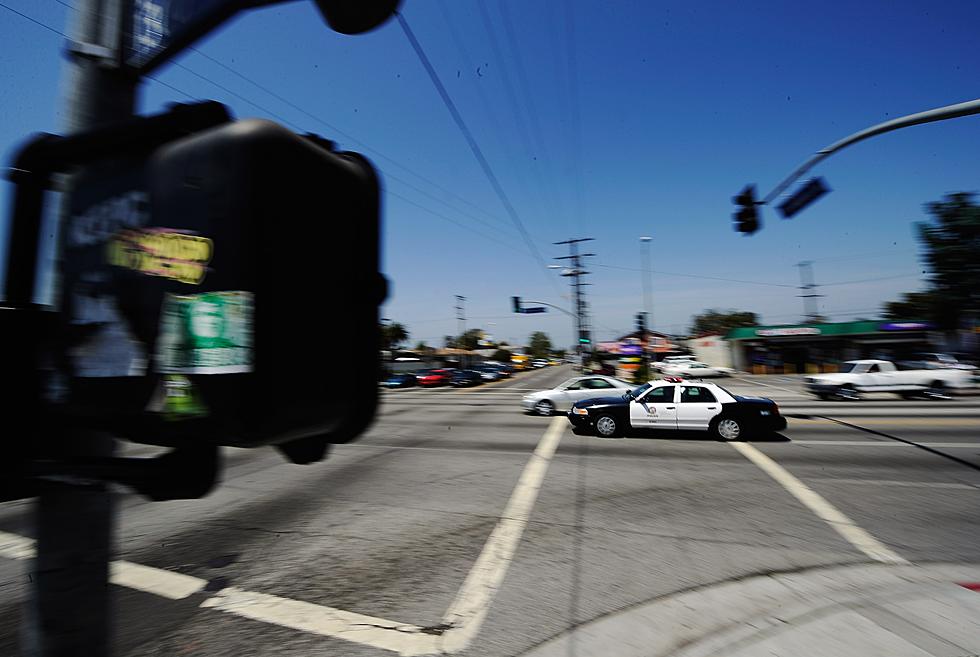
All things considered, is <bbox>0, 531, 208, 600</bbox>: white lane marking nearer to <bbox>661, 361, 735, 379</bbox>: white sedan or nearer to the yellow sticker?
the yellow sticker

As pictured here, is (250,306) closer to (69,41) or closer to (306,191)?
(306,191)

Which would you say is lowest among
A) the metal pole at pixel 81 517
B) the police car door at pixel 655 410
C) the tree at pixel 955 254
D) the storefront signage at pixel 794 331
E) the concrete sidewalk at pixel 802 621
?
the concrete sidewalk at pixel 802 621

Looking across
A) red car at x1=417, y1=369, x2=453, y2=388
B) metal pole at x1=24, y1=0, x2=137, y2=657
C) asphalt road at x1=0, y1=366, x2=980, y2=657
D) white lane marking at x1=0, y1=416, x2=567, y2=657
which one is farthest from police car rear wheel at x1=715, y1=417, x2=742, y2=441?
red car at x1=417, y1=369, x2=453, y2=388

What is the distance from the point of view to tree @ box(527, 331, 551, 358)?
18162 centimetres

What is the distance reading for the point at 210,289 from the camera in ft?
2.65

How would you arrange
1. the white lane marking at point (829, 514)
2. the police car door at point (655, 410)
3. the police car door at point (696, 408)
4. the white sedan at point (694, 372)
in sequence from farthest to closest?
the white sedan at point (694, 372) < the police car door at point (655, 410) < the police car door at point (696, 408) < the white lane marking at point (829, 514)

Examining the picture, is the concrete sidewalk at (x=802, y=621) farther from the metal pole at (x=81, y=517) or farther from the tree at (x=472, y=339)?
the tree at (x=472, y=339)

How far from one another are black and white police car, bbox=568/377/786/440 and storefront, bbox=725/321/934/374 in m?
38.7

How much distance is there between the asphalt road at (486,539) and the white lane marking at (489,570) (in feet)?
0.08

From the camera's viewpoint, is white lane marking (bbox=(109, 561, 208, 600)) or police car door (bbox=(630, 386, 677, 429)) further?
police car door (bbox=(630, 386, 677, 429))

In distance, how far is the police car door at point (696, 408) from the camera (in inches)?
472

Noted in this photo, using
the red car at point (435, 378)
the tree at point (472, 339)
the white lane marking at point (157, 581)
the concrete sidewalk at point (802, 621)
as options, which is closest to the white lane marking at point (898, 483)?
the concrete sidewalk at point (802, 621)

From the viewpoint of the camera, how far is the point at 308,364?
0.89 meters

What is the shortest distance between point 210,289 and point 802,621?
5.03 m
